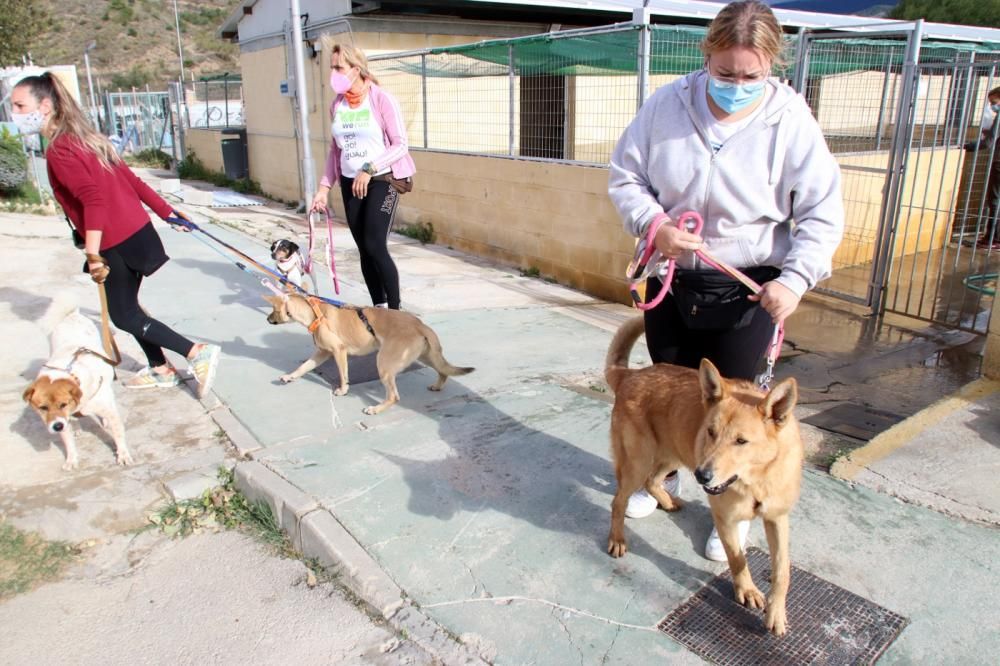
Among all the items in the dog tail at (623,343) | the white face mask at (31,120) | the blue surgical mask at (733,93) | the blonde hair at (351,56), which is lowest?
the dog tail at (623,343)

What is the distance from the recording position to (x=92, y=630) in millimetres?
2717

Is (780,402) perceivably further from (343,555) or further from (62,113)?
(62,113)

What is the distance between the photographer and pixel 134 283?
175 inches

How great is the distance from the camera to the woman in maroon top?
12.9 ft

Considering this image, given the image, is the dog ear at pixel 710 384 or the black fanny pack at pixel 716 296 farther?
the black fanny pack at pixel 716 296

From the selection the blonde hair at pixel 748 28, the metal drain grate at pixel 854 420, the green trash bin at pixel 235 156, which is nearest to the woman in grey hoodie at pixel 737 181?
the blonde hair at pixel 748 28

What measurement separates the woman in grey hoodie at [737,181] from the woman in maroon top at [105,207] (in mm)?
3041

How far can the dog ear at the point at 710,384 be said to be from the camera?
230cm

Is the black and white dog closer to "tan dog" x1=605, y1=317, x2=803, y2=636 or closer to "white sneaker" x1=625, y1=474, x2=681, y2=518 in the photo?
"white sneaker" x1=625, y1=474, x2=681, y2=518

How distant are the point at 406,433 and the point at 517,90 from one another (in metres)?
7.09

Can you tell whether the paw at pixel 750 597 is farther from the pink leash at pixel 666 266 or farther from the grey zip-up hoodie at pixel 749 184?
the grey zip-up hoodie at pixel 749 184

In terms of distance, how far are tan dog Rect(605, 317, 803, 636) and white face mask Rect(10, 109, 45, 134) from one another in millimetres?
3498

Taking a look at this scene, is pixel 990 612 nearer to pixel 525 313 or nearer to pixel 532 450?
pixel 532 450

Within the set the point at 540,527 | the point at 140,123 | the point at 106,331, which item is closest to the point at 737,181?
the point at 540,527
